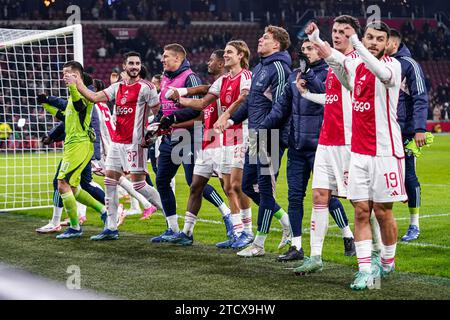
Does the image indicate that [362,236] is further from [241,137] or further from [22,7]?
[22,7]

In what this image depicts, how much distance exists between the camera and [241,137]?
8.73 metres

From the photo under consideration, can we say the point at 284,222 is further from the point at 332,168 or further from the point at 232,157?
the point at 332,168

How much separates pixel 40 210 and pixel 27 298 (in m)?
6.59

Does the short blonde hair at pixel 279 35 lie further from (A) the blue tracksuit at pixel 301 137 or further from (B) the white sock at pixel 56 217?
(B) the white sock at pixel 56 217

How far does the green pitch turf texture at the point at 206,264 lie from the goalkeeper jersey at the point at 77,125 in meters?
1.15

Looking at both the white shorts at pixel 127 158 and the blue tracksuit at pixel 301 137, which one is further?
the white shorts at pixel 127 158

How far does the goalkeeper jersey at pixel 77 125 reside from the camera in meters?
9.59

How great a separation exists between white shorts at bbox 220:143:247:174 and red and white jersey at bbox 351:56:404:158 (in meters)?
2.57

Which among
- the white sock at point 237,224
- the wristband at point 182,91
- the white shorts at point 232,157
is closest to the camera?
the wristband at point 182,91

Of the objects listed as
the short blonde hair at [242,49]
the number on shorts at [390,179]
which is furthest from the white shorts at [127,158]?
the number on shorts at [390,179]

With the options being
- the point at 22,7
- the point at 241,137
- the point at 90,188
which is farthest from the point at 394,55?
the point at 22,7

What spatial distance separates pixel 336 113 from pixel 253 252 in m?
1.88

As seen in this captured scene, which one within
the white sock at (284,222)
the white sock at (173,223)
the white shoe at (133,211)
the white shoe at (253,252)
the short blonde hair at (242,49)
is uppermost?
the short blonde hair at (242,49)

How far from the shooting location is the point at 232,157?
28.3 ft
